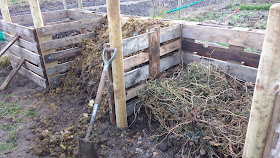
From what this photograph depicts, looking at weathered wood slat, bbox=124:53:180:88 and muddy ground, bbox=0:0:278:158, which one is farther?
weathered wood slat, bbox=124:53:180:88

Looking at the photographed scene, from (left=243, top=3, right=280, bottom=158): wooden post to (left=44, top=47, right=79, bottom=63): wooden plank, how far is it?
3.80 metres

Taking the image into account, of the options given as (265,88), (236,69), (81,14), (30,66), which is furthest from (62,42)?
(265,88)

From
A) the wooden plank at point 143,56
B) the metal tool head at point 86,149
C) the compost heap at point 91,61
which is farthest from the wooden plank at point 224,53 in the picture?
the metal tool head at point 86,149

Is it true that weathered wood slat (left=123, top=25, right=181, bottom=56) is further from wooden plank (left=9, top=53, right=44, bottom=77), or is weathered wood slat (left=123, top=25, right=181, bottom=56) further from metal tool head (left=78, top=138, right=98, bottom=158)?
wooden plank (left=9, top=53, right=44, bottom=77)

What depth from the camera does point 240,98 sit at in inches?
126

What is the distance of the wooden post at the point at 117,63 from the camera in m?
2.71

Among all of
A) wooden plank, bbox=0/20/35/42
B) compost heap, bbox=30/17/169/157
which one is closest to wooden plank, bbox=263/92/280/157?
compost heap, bbox=30/17/169/157

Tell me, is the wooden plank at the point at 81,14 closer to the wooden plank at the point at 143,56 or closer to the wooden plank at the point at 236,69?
the wooden plank at the point at 143,56

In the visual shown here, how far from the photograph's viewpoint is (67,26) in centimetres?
462

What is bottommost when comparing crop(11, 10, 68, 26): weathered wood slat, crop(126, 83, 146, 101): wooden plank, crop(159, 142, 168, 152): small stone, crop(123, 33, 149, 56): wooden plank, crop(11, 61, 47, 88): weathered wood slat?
crop(159, 142, 168, 152): small stone

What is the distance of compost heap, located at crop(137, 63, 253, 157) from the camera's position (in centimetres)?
256

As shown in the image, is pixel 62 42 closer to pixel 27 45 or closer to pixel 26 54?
pixel 27 45

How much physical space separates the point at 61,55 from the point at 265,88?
12.9ft

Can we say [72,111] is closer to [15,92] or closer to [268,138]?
[15,92]
